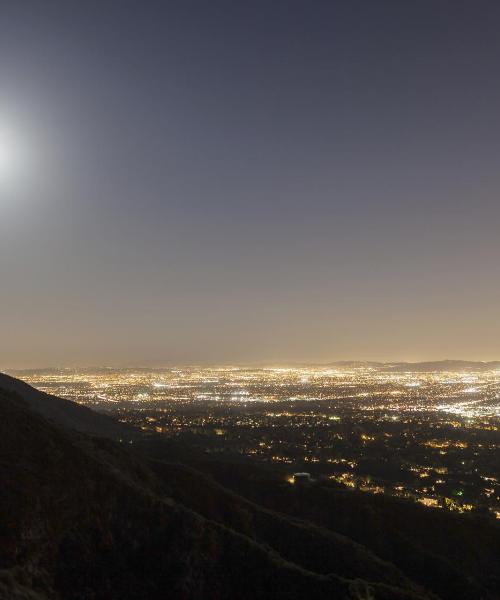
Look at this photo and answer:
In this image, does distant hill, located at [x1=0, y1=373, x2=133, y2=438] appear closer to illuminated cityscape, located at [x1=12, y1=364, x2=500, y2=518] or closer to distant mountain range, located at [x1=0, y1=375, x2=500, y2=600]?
illuminated cityscape, located at [x1=12, y1=364, x2=500, y2=518]

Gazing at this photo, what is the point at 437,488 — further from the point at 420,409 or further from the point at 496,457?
the point at 420,409

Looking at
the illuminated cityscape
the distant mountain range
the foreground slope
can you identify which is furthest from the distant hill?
the foreground slope

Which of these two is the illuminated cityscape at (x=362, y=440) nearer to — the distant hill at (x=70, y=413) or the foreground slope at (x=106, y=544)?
the distant hill at (x=70, y=413)

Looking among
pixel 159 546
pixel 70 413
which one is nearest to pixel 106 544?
pixel 159 546

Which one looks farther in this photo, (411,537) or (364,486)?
(364,486)

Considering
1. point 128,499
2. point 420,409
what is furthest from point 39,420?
point 420,409

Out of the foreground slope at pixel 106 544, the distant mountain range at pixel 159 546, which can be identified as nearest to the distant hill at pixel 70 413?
the distant mountain range at pixel 159 546
